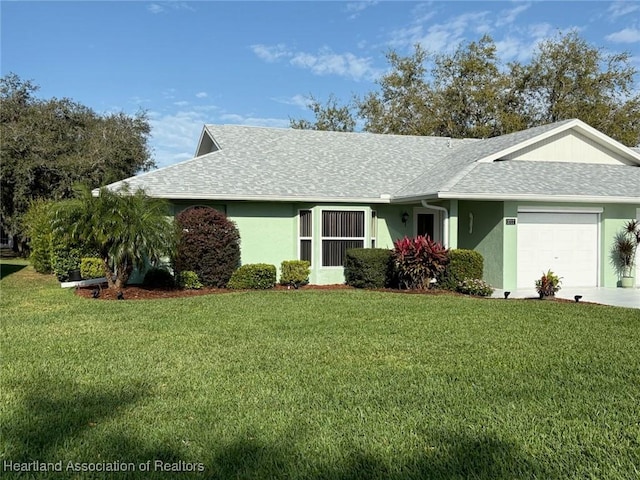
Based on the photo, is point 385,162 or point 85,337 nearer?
point 85,337

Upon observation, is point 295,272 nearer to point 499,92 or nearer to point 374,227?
point 374,227

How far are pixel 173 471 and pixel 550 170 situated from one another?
50.7 feet

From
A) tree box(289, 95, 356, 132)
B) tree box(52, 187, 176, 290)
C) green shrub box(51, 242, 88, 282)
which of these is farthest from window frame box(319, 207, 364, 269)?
tree box(289, 95, 356, 132)

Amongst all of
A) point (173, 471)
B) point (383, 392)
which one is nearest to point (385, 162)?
point (383, 392)

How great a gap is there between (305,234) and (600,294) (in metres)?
8.30

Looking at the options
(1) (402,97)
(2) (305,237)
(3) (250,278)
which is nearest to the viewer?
(3) (250,278)

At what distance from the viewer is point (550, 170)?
1627 centimetres

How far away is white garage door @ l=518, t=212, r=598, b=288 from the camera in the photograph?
1503 cm

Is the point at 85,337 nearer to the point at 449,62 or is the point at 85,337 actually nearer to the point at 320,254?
the point at 320,254

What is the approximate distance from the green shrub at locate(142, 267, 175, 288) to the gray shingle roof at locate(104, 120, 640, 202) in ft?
6.99

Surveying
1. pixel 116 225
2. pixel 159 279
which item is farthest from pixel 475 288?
pixel 116 225

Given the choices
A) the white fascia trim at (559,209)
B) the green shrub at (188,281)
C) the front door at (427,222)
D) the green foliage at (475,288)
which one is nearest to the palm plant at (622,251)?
the white fascia trim at (559,209)

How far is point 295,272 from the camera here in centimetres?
1527

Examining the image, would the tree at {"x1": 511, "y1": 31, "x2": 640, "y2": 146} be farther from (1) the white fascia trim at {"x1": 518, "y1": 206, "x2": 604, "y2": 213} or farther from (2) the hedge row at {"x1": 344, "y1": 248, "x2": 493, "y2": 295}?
(2) the hedge row at {"x1": 344, "y1": 248, "x2": 493, "y2": 295}
